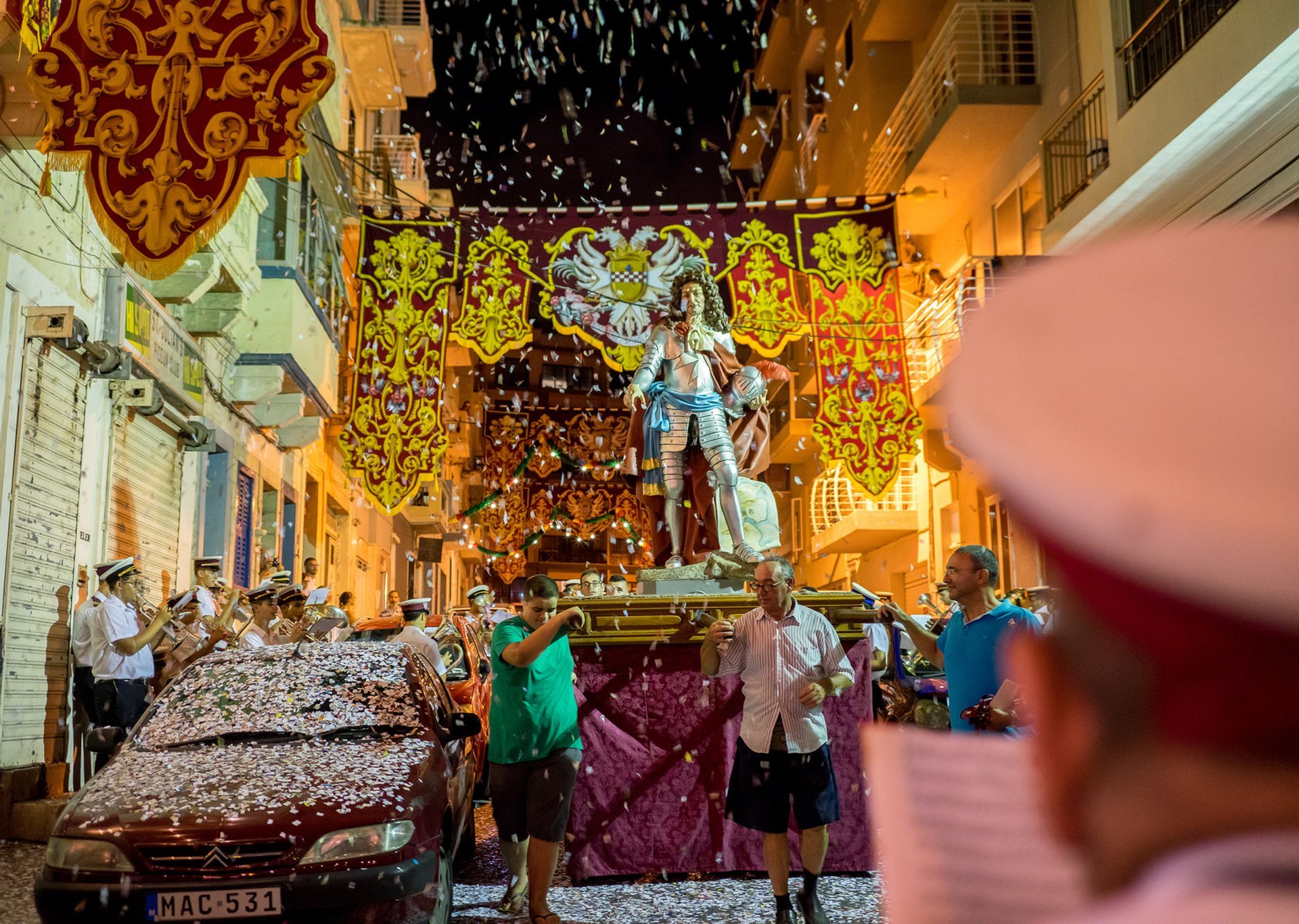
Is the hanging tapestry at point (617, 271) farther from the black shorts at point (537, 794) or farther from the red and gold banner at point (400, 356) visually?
the black shorts at point (537, 794)

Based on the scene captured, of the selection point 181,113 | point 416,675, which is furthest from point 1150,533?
point 181,113

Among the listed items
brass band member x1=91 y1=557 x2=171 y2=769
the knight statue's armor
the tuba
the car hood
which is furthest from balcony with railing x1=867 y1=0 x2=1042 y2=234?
the car hood

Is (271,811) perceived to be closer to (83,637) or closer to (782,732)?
(782,732)

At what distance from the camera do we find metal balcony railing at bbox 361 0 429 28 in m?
29.6

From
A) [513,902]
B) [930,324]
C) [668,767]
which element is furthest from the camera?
[930,324]

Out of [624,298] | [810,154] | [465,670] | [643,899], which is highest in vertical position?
[810,154]

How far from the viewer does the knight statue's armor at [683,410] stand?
33.4ft

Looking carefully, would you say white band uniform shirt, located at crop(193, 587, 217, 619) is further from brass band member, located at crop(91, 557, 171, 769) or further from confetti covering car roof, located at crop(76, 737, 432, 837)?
confetti covering car roof, located at crop(76, 737, 432, 837)

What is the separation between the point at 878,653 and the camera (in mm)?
8406

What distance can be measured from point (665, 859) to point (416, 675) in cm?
210

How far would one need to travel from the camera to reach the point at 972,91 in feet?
60.5

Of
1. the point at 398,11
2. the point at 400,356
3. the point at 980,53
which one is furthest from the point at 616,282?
the point at 398,11

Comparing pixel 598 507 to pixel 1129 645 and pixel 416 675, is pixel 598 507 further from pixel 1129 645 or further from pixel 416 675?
pixel 1129 645

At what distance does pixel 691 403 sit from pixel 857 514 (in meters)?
18.1
